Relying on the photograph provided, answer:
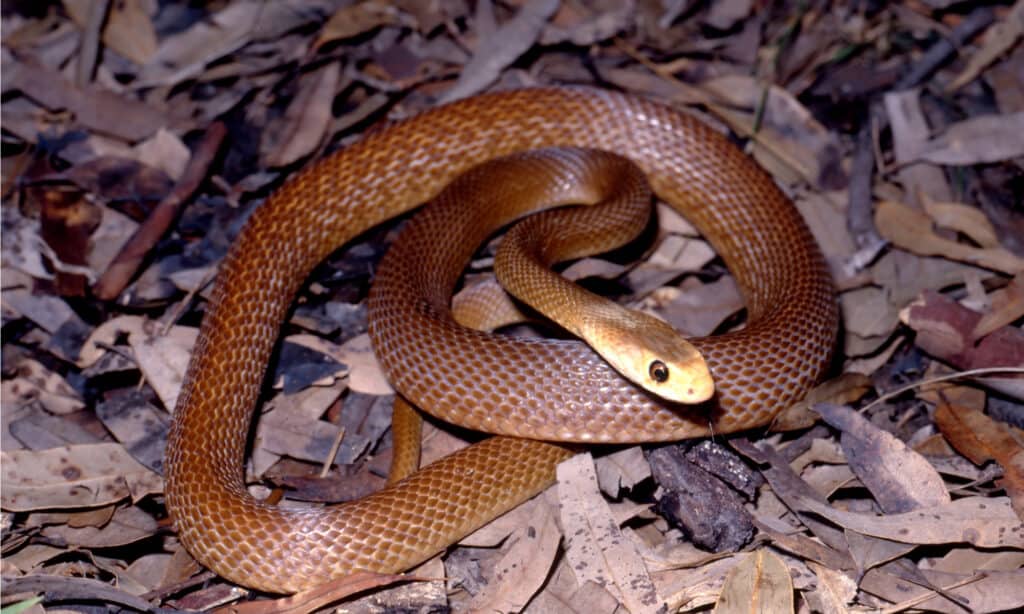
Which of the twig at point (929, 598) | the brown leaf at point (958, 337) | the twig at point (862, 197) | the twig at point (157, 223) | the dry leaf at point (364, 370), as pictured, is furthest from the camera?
Answer: the twig at point (862, 197)

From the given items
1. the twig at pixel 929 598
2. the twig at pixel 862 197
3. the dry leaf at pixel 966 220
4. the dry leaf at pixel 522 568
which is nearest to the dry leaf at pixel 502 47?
the twig at pixel 862 197

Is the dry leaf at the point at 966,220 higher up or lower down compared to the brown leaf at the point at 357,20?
lower down

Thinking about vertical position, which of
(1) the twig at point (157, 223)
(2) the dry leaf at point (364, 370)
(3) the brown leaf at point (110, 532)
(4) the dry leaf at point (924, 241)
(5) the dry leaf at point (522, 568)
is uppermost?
(1) the twig at point (157, 223)

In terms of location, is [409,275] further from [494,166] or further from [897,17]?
[897,17]

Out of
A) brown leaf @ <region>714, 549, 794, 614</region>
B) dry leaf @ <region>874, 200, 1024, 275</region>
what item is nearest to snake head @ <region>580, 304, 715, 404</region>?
brown leaf @ <region>714, 549, 794, 614</region>

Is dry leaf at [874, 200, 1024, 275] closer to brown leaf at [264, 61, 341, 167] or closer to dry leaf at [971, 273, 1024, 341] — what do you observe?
dry leaf at [971, 273, 1024, 341]

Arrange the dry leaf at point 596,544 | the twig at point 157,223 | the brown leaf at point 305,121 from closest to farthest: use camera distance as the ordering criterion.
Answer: the dry leaf at point 596,544 → the twig at point 157,223 → the brown leaf at point 305,121

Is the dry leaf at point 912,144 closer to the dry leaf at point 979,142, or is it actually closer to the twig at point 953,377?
the dry leaf at point 979,142
